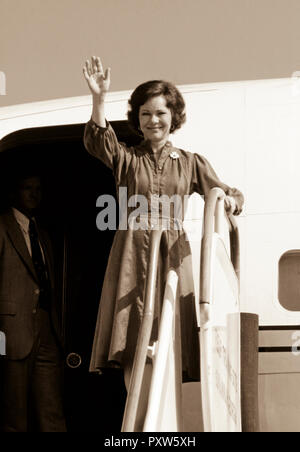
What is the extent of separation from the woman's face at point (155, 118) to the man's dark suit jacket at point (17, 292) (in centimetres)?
162

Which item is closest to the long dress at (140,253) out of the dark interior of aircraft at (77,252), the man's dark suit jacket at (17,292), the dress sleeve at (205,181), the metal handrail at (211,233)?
the dress sleeve at (205,181)

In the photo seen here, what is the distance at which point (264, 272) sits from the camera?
17.3 ft

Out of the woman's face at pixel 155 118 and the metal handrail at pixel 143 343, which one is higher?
the woman's face at pixel 155 118

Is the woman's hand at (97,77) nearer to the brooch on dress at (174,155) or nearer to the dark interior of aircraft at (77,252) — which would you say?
the brooch on dress at (174,155)

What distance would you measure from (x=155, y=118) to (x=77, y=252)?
2503 mm

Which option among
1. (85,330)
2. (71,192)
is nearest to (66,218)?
(71,192)

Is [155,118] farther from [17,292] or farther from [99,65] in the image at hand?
[17,292]

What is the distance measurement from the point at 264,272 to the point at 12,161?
220cm

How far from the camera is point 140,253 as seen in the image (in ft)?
14.3

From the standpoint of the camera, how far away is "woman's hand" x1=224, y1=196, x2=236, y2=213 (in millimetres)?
4445

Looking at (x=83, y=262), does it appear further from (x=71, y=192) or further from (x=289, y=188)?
(x=289, y=188)

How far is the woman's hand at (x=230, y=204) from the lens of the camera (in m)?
4.45
